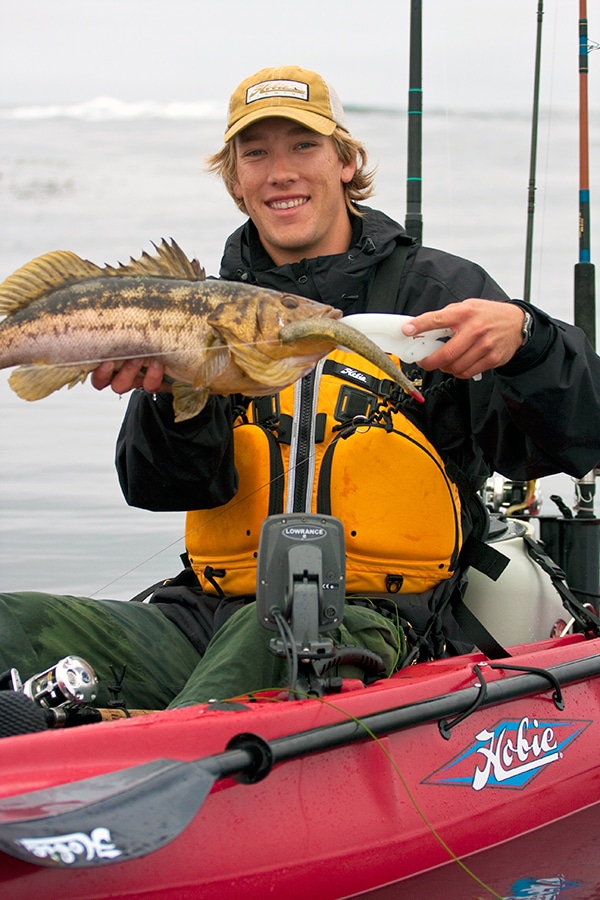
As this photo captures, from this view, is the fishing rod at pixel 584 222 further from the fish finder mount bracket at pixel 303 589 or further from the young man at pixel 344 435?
the fish finder mount bracket at pixel 303 589

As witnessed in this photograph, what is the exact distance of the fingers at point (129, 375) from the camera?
109 inches

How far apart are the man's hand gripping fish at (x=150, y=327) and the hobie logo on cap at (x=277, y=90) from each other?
4.02 feet

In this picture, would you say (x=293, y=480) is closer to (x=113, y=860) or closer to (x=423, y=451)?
(x=423, y=451)

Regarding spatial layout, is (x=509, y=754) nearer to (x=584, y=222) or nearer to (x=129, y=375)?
(x=129, y=375)

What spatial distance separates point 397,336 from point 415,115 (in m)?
3.34

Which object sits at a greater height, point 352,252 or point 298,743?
point 352,252

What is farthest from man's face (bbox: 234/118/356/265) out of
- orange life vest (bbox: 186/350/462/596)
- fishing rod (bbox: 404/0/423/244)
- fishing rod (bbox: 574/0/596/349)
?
fishing rod (bbox: 574/0/596/349)

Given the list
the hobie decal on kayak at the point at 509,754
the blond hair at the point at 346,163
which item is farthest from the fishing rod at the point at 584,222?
the hobie decal on kayak at the point at 509,754

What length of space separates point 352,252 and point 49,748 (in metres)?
1.93

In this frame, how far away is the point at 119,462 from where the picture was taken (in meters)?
3.57

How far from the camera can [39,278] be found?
2666 millimetres

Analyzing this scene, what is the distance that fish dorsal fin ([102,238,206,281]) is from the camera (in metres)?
2.74

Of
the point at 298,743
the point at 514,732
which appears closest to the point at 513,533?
the point at 514,732

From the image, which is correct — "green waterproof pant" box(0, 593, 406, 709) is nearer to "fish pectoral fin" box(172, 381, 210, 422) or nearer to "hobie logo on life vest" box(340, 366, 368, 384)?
"fish pectoral fin" box(172, 381, 210, 422)
